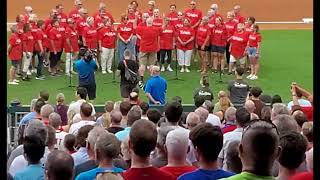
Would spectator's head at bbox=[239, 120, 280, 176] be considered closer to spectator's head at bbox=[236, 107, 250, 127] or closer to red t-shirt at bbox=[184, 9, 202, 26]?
spectator's head at bbox=[236, 107, 250, 127]

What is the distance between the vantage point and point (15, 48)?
1831 centimetres

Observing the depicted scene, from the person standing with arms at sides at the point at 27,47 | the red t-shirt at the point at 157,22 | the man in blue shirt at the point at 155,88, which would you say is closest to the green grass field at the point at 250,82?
the person standing with arms at sides at the point at 27,47

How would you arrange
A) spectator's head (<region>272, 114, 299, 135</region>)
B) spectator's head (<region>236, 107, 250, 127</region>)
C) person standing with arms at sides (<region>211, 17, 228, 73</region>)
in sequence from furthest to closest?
person standing with arms at sides (<region>211, 17, 228, 73</region>) → spectator's head (<region>236, 107, 250, 127</region>) → spectator's head (<region>272, 114, 299, 135</region>)

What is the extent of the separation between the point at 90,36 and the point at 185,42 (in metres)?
2.80

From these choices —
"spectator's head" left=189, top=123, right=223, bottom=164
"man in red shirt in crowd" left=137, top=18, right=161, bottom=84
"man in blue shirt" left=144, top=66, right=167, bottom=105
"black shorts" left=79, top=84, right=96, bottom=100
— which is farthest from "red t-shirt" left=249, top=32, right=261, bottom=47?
"spectator's head" left=189, top=123, right=223, bottom=164

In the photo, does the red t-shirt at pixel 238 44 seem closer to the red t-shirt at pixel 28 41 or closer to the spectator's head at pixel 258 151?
the red t-shirt at pixel 28 41

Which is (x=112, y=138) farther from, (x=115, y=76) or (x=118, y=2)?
(x=118, y=2)

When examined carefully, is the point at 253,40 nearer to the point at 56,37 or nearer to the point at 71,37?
the point at 71,37

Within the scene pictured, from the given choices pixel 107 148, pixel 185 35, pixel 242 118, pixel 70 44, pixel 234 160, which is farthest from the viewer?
pixel 185 35

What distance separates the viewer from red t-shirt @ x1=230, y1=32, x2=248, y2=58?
63.2ft

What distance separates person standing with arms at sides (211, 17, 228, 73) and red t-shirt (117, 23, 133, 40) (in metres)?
2.42

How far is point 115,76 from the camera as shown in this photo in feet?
63.2

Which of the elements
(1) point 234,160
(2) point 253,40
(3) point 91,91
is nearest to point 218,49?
(2) point 253,40

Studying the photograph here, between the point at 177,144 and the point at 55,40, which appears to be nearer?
the point at 177,144
